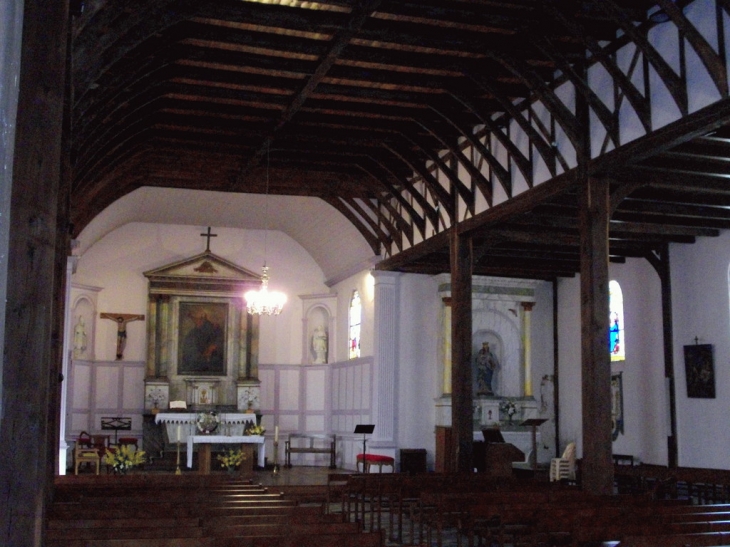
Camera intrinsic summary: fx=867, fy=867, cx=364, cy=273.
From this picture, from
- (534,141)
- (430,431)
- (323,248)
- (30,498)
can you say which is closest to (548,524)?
(30,498)

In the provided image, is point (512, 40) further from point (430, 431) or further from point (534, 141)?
point (430, 431)

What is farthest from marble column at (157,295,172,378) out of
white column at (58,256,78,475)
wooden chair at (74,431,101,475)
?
white column at (58,256,78,475)

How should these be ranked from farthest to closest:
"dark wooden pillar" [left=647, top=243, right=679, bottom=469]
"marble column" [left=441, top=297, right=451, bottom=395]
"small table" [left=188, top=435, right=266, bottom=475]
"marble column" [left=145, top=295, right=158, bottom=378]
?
"marble column" [left=145, top=295, right=158, bottom=378]
"marble column" [left=441, top=297, right=451, bottom=395]
"small table" [left=188, top=435, right=266, bottom=475]
"dark wooden pillar" [left=647, top=243, right=679, bottom=469]

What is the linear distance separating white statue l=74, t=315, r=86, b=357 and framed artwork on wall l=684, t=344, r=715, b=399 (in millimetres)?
14377

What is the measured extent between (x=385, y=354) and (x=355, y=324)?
261 centimetres

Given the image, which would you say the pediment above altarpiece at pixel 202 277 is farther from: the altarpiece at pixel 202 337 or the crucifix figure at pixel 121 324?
the crucifix figure at pixel 121 324

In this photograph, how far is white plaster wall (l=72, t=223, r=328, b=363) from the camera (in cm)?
2253

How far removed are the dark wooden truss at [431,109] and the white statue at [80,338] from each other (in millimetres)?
4164

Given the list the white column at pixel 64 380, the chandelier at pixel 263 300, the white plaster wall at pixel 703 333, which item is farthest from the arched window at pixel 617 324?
the white column at pixel 64 380

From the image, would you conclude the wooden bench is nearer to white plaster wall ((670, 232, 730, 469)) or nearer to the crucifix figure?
the crucifix figure

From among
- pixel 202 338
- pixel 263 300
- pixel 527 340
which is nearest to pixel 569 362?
pixel 527 340

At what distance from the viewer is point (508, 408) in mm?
19859

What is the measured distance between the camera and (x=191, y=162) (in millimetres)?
17797

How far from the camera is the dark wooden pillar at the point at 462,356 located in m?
14.9
